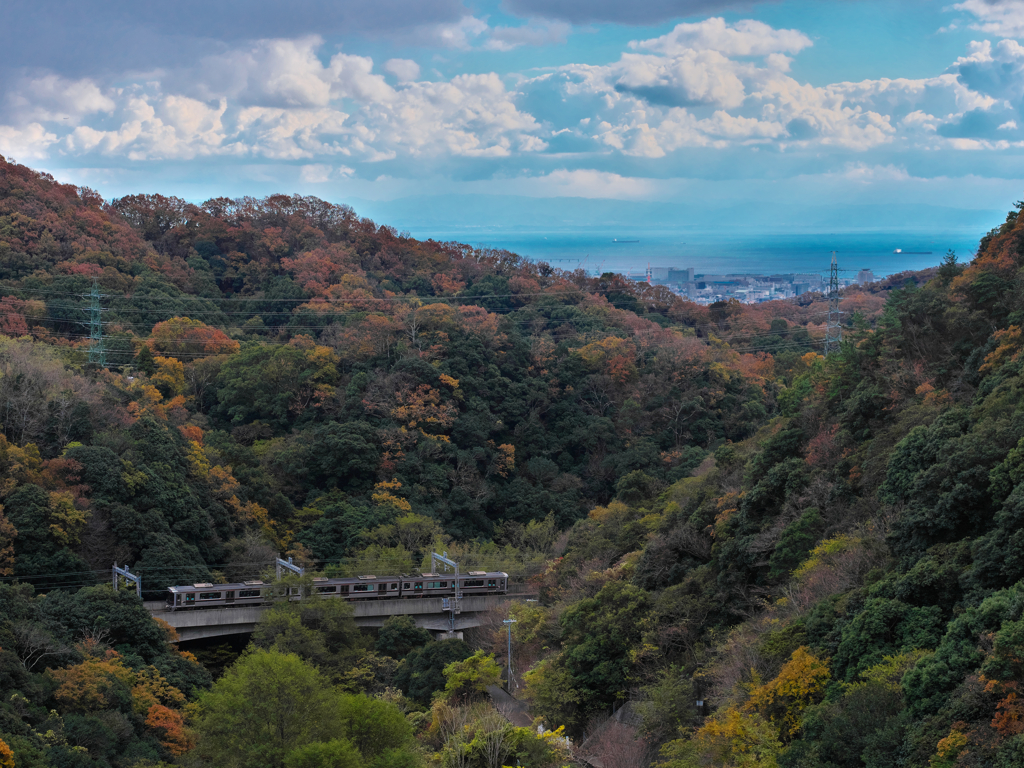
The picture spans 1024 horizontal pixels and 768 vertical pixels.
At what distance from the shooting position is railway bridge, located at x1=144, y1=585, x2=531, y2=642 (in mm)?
33688

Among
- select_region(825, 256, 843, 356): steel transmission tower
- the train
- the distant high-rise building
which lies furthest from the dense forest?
the distant high-rise building

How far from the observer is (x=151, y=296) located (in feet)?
187

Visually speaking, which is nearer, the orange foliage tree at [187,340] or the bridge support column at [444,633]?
the bridge support column at [444,633]

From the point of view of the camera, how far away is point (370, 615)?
123 ft

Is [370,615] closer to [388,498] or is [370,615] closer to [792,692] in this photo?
[388,498]

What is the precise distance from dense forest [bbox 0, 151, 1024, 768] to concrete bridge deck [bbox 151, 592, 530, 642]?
4.54 feet

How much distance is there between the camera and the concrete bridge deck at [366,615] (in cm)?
3366

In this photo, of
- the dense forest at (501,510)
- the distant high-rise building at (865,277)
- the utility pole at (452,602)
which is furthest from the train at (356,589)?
the distant high-rise building at (865,277)

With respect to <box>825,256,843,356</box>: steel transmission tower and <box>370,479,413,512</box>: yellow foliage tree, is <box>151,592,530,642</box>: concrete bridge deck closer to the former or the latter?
<box>370,479,413,512</box>: yellow foliage tree

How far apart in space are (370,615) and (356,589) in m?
1.24

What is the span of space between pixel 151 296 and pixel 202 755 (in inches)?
1699

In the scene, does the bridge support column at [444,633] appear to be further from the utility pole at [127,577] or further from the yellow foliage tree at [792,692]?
the yellow foliage tree at [792,692]

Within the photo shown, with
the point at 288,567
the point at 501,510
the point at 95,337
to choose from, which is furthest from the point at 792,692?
the point at 95,337

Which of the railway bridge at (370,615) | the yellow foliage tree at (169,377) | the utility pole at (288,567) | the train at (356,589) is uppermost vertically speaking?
the yellow foliage tree at (169,377)
